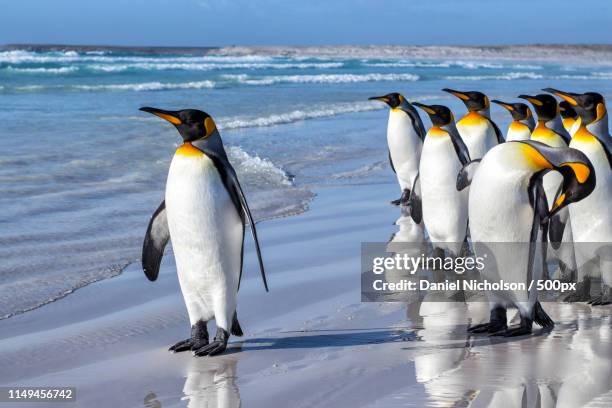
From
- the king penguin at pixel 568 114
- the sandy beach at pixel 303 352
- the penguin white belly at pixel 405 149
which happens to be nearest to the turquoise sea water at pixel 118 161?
the sandy beach at pixel 303 352

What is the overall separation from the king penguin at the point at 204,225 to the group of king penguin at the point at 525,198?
45.1 inches

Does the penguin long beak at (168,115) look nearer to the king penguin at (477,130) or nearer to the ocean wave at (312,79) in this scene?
the king penguin at (477,130)

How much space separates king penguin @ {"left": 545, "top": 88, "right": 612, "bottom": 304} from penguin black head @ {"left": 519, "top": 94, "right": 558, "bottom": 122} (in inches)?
22.1

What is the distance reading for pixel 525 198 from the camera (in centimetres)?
430

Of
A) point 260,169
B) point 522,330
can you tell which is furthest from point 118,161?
point 522,330

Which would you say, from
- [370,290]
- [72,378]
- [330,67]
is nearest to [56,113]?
[370,290]

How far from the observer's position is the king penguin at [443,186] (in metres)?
5.63

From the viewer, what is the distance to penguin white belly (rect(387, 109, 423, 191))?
857 centimetres

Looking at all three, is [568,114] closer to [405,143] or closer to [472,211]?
[405,143]

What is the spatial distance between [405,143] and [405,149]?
7 cm

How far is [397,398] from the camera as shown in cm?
334

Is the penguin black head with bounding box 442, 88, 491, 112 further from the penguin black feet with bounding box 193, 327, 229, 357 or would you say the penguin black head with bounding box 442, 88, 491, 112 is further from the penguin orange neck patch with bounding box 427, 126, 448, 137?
the penguin black feet with bounding box 193, 327, 229, 357

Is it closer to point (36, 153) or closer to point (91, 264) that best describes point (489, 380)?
point (91, 264)

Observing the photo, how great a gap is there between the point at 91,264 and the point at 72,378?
2082 millimetres
